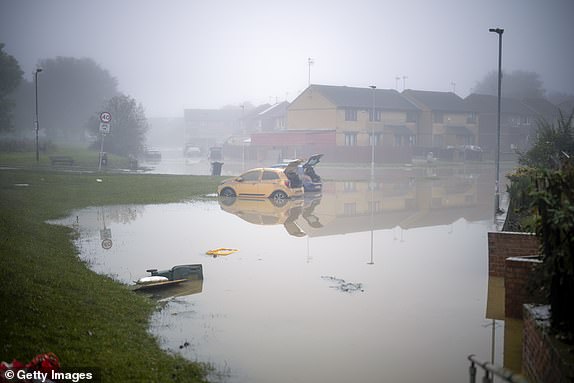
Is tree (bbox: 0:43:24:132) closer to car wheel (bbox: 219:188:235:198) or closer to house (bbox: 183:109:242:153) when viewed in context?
car wheel (bbox: 219:188:235:198)

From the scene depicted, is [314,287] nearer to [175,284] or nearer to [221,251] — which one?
[175,284]

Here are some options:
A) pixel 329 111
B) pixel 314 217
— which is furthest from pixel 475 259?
pixel 329 111

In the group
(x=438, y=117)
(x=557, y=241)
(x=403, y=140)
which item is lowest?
(x=557, y=241)

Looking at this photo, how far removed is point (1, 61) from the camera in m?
62.2

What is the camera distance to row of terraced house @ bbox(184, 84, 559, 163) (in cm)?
6612

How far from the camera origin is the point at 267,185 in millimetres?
25344

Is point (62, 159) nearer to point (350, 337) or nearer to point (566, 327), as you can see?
point (350, 337)

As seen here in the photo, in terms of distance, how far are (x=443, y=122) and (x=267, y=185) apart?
191ft

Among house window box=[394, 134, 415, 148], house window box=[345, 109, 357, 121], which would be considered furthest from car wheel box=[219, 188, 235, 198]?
house window box=[394, 134, 415, 148]

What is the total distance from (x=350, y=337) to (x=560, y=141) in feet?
59.1

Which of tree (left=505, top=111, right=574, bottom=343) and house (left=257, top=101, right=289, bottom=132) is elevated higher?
house (left=257, top=101, right=289, bottom=132)

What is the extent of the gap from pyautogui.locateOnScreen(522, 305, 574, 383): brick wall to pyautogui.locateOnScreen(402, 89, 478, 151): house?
68818mm

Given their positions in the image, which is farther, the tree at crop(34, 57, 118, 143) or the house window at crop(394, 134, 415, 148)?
the tree at crop(34, 57, 118, 143)

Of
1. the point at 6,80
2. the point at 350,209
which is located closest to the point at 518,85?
the point at 6,80
